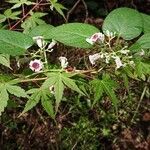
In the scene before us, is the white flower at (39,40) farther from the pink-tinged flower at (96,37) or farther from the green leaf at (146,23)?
the green leaf at (146,23)

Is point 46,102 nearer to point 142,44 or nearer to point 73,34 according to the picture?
point 73,34

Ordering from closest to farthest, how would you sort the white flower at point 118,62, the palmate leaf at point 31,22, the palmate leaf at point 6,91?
1. the white flower at point 118,62
2. the palmate leaf at point 6,91
3. the palmate leaf at point 31,22

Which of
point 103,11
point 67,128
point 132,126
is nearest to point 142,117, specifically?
point 132,126

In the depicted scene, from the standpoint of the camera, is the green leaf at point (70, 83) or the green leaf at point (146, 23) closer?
the green leaf at point (70, 83)

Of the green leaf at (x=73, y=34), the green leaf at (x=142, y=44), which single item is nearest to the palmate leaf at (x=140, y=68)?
the green leaf at (x=142, y=44)

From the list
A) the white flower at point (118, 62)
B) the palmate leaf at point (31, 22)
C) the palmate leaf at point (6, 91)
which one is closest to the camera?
the white flower at point (118, 62)

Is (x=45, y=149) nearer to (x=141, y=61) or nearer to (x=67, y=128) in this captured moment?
(x=67, y=128)

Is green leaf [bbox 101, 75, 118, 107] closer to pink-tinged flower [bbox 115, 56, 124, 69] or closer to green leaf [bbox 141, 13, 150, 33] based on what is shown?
pink-tinged flower [bbox 115, 56, 124, 69]
